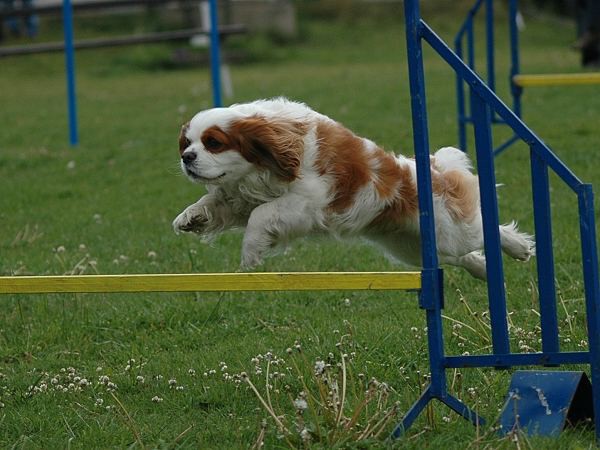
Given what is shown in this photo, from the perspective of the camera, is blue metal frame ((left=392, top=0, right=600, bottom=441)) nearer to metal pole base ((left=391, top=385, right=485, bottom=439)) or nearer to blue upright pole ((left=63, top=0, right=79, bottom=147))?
metal pole base ((left=391, top=385, right=485, bottom=439))

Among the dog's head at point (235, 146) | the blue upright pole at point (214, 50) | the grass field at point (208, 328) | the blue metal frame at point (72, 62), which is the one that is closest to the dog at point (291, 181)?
the dog's head at point (235, 146)

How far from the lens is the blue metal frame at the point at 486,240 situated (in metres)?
3.93

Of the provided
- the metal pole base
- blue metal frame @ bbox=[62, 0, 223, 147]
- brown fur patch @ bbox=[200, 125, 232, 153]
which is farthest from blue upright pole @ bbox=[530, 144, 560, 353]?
blue metal frame @ bbox=[62, 0, 223, 147]

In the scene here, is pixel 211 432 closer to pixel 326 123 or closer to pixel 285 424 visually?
pixel 285 424

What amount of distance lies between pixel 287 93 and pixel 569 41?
913 cm

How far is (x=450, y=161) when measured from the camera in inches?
207

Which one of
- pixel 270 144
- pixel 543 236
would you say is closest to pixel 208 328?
pixel 270 144

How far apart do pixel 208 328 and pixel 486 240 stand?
204 cm

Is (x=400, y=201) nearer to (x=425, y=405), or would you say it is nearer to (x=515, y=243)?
(x=515, y=243)

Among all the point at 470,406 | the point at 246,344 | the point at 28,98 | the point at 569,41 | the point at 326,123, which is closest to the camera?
the point at 470,406

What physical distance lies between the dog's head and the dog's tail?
0.74 m

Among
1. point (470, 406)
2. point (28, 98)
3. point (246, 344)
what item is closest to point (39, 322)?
point (246, 344)

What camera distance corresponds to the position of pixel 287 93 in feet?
49.6

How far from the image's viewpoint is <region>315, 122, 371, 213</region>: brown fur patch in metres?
4.81
